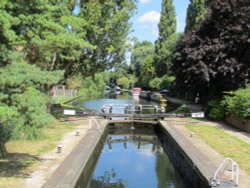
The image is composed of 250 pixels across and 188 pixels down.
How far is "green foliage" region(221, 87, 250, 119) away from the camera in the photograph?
22516mm

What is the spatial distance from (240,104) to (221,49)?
5226 millimetres

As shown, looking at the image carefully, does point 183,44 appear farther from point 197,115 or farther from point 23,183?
point 23,183

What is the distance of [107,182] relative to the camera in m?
15.5

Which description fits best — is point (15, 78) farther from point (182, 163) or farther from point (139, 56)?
point (139, 56)

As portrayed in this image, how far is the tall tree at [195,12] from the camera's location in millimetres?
51459

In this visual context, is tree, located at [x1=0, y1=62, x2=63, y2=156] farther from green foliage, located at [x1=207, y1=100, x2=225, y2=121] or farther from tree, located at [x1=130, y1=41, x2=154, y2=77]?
tree, located at [x1=130, y1=41, x2=154, y2=77]

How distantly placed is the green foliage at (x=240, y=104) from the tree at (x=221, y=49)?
1.83 meters

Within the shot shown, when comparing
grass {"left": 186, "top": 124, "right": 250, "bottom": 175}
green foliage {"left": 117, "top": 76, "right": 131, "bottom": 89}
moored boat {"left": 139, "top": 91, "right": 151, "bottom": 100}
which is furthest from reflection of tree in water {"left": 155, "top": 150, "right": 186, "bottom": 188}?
green foliage {"left": 117, "top": 76, "right": 131, "bottom": 89}

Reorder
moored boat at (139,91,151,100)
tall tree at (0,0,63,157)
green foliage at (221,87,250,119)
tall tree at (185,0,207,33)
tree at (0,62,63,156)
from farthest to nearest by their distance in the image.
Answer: moored boat at (139,91,151,100), tall tree at (185,0,207,33), green foliage at (221,87,250,119), tree at (0,62,63,156), tall tree at (0,0,63,157)

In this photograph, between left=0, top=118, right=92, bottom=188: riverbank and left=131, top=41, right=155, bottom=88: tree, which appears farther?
left=131, top=41, right=155, bottom=88: tree

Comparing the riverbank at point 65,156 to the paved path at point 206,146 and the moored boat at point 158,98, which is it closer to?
the paved path at point 206,146

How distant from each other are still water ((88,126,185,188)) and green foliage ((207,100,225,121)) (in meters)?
4.36

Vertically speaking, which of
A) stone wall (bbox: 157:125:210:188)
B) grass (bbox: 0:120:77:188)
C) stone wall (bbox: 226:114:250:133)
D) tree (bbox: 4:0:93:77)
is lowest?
stone wall (bbox: 157:125:210:188)

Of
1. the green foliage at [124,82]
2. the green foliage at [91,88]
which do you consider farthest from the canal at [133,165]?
the green foliage at [124,82]
